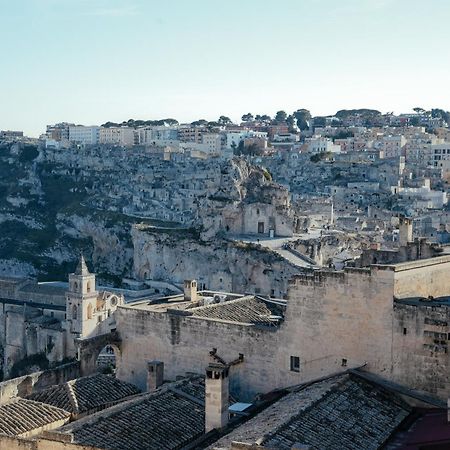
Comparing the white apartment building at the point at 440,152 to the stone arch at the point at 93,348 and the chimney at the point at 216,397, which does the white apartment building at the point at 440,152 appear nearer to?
the stone arch at the point at 93,348

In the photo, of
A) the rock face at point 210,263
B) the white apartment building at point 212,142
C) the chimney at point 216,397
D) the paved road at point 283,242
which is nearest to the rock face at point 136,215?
the rock face at point 210,263

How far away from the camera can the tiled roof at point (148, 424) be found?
17.0m

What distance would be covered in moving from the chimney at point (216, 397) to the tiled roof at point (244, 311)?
18.7 feet

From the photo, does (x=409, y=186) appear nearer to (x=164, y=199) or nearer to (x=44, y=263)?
(x=164, y=199)

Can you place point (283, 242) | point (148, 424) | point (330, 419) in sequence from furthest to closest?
1. point (283, 242)
2. point (148, 424)
3. point (330, 419)

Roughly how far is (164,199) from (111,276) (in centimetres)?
1959

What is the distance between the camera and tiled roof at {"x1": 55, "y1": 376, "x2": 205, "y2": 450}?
1695cm

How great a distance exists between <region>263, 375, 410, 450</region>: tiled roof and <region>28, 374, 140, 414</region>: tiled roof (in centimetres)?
660

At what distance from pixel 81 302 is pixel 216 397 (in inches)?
1742

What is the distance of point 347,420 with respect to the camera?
656 inches

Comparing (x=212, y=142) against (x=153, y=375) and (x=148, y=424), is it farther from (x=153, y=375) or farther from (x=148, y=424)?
(x=148, y=424)

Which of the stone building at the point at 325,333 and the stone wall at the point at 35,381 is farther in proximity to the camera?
the stone wall at the point at 35,381

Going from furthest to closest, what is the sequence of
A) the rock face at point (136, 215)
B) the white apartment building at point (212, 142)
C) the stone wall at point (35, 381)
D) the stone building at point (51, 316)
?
the white apartment building at point (212, 142) → the rock face at point (136, 215) → the stone building at point (51, 316) → the stone wall at point (35, 381)

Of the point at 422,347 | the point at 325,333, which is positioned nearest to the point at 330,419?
the point at 422,347
